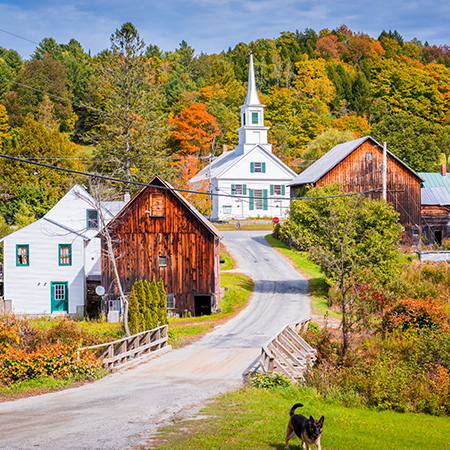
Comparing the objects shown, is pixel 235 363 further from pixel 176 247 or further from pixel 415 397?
pixel 176 247

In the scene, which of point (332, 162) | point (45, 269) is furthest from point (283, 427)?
point (332, 162)

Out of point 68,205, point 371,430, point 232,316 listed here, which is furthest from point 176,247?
point 371,430

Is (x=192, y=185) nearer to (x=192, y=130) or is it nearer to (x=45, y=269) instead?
(x=192, y=130)

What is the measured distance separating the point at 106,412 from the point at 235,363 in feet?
27.9

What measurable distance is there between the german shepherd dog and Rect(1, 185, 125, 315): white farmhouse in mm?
30818

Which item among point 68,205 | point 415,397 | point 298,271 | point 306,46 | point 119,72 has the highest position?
point 306,46

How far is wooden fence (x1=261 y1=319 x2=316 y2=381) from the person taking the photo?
1675 centimetres

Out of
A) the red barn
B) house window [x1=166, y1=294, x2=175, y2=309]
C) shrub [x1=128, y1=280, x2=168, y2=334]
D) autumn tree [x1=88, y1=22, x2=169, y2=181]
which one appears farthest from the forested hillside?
shrub [x1=128, y1=280, x2=168, y2=334]

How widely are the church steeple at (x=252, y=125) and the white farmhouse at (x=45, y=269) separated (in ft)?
103

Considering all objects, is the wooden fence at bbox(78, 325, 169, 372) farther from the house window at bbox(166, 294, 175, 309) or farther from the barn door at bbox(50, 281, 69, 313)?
the barn door at bbox(50, 281, 69, 313)

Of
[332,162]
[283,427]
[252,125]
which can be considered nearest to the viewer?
[283,427]

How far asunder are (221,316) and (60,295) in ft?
45.2

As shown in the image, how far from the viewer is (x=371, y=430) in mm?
11688

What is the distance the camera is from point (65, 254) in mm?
39312
